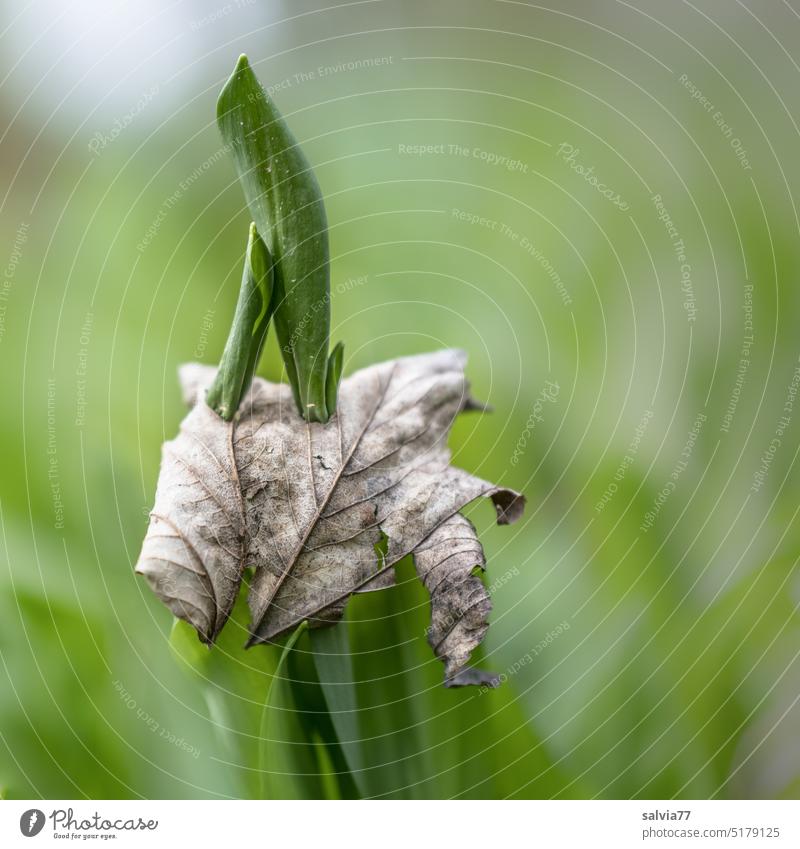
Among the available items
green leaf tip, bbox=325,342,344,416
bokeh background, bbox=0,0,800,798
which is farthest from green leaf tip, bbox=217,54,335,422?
bokeh background, bbox=0,0,800,798

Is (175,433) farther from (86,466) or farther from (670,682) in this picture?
(670,682)

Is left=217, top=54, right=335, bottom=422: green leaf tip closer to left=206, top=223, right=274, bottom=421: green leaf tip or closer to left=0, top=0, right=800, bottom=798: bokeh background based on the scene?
left=206, top=223, right=274, bottom=421: green leaf tip

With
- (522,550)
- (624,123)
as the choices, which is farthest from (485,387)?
(624,123)

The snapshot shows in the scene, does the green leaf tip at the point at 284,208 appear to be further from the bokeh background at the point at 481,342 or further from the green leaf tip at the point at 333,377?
the bokeh background at the point at 481,342

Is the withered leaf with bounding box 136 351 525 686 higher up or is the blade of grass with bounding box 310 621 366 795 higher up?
the withered leaf with bounding box 136 351 525 686

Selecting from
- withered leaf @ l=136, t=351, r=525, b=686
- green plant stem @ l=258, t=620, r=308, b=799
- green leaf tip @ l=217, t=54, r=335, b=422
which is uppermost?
green leaf tip @ l=217, t=54, r=335, b=422

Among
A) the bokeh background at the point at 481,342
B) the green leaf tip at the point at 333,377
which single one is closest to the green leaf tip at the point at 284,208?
the green leaf tip at the point at 333,377
